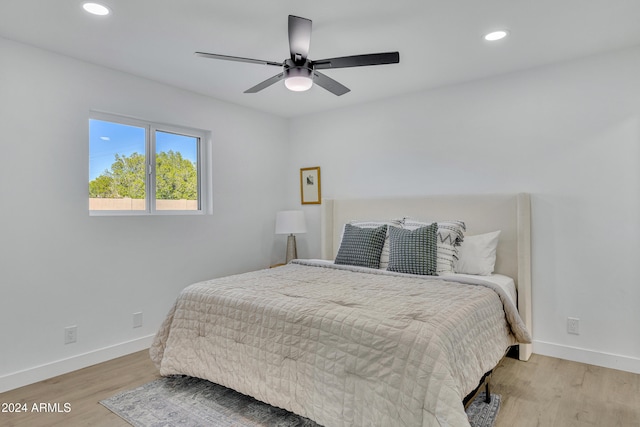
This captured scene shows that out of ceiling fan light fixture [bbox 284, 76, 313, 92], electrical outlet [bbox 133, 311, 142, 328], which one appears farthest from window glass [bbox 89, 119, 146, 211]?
ceiling fan light fixture [bbox 284, 76, 313, 92]

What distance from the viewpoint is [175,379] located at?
2.52 metres

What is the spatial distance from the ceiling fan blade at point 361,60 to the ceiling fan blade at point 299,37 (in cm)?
12

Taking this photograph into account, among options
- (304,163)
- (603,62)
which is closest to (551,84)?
(603,62)

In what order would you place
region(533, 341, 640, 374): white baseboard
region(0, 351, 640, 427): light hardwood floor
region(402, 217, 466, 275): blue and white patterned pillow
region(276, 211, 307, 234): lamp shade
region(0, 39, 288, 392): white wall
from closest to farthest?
region(0, 351, 640, 427): light hardwood floor
region(0, 39, 288, 392): white wall
region(533, 341, 640, 374): white baseboard
region(402, 217, 466, 275): blue and white patterned pillow
region(276, 211, 307, 234): lamp shade

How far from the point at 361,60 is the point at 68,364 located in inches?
116

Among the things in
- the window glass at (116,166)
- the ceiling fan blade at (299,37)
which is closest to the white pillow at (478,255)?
the ceiling fan blade at (299,37)

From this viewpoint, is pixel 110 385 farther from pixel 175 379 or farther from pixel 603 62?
pixel 603 62

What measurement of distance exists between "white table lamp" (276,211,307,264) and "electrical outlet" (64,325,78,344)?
2.07 m

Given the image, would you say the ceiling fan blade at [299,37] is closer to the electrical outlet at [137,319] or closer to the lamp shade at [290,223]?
the lamp shade at [290,223]

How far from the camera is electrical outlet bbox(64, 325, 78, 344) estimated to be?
271cm

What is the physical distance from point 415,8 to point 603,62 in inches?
66.1

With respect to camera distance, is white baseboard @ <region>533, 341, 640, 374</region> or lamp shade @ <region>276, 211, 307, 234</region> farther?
lamp shade @ <region>276, 211, 307, 234</region>

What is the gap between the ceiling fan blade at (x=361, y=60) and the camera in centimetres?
207

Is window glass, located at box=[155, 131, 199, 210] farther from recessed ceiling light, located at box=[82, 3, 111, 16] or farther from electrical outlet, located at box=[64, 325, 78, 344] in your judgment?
recessed ceiling light, located at box=[82, 3, 111, 16]
